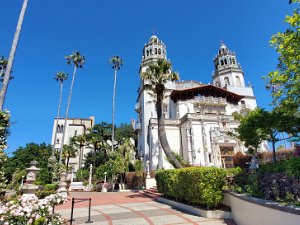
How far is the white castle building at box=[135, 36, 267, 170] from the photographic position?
1075 inches

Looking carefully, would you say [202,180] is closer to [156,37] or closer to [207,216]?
Answer: [207,216]

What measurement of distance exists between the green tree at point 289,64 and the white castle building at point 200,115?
16.2 metres

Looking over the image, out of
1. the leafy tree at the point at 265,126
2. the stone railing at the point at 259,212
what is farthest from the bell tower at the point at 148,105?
the stone railing at the point at 259,212

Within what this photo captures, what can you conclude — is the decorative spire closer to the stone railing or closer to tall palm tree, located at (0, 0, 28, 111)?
tall palm tree, located at (0, 0, 28, 111)

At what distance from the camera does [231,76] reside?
39.4m

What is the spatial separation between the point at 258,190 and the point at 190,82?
1316 inches

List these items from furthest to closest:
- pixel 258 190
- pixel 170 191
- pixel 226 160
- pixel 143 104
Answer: pixel 143 104 < pixel 226 160 < pixel 170 191 < pixel 258 190

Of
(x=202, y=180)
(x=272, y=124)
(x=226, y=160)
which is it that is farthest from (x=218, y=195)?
(x=226, y=160)

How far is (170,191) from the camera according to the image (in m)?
12.6

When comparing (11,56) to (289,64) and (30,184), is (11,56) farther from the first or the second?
(289,64)

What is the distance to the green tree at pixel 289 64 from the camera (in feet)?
29.9

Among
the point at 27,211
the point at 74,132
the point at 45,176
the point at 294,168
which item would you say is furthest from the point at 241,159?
the point at 74,132

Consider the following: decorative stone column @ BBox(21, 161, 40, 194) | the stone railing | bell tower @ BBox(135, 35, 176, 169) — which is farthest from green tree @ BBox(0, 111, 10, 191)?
A: bell tower @ BBox(135, 35, 176, 169)

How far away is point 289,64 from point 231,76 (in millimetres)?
30947
